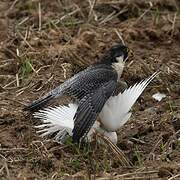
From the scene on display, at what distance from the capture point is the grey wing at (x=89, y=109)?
5.20 metres

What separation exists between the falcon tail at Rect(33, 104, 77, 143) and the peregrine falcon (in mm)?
96

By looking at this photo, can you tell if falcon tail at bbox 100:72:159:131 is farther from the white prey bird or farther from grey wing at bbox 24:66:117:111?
grey wing at bbox 24:66:117:111

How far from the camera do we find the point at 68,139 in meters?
5.46

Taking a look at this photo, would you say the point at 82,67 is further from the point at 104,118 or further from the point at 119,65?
the point at 104,118

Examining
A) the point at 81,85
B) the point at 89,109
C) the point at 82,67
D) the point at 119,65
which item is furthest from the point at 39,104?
the point at 82,67

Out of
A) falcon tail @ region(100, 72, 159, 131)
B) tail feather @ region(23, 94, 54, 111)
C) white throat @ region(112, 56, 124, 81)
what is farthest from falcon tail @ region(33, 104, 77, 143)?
white throat @ region(112, 56, 124, 81)

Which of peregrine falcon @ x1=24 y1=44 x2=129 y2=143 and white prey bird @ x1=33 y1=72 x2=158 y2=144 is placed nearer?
peregrine falcon @ x1=24 y1=44 x2=129 y2=143

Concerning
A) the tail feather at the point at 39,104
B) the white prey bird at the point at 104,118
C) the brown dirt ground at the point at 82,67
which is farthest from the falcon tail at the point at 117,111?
the tail feather at the point at 39,104

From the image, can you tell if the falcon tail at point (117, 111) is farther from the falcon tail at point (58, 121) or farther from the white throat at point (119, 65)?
the white throat at point (119, 65)

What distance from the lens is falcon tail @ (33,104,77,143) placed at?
5402 millimetres

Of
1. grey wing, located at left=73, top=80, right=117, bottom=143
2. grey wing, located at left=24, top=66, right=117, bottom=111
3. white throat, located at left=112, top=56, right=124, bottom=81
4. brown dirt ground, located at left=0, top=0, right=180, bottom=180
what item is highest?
grey wing, located at left=73, top=80, right=117, bottom=143

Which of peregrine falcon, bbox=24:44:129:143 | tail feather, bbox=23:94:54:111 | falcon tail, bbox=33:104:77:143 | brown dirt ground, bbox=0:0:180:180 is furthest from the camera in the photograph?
tail feather, bbox=23:94:54:111

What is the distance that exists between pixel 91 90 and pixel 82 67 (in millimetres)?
1198

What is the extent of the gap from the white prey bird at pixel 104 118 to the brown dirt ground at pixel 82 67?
102 millimetres
